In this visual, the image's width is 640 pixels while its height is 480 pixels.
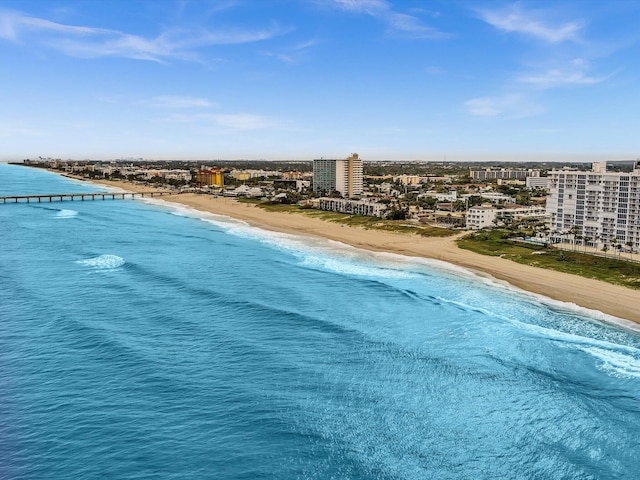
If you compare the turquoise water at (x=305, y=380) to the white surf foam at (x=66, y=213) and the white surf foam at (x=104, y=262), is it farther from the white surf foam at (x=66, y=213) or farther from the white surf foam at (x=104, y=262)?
the white surf foam at (x=66, y=213)

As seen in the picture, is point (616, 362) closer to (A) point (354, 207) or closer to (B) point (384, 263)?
(B) point (384, 263)

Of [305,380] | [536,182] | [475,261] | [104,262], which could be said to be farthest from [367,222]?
[536,182]

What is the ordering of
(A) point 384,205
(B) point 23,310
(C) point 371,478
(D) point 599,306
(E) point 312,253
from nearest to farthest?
(C) point 371,478 < (B) point 23,310 < (D) point 599,306 < (E) point 312,253 < (A) point 384,205

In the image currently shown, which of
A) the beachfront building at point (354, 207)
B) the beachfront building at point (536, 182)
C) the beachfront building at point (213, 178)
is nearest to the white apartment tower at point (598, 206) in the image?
the beachfront building at point (354, 207)

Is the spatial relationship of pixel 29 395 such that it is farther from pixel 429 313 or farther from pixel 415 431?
pixel 429 313

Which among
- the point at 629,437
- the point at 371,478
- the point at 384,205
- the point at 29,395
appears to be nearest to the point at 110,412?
the point at 29,395
